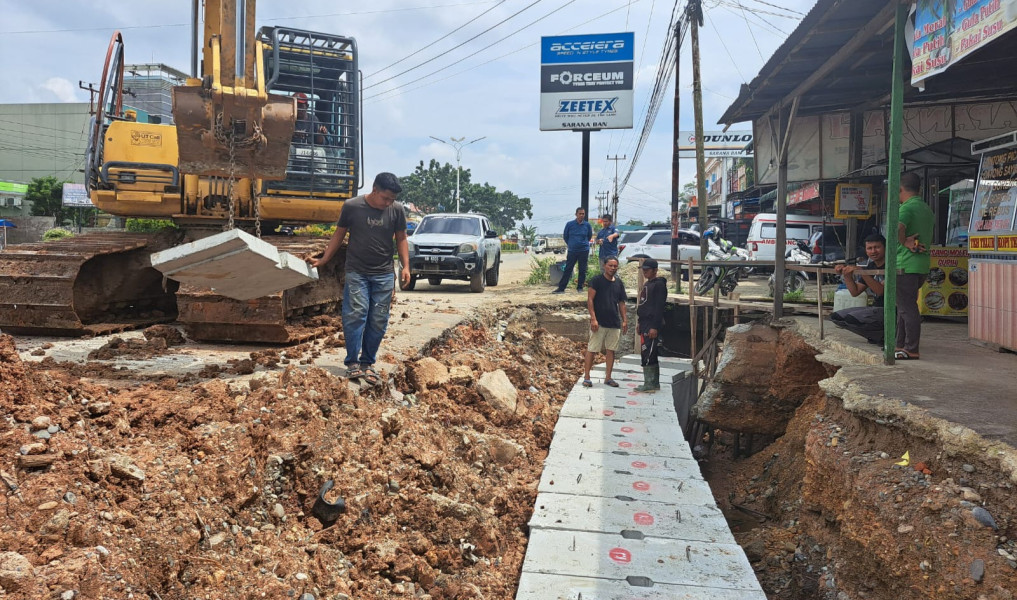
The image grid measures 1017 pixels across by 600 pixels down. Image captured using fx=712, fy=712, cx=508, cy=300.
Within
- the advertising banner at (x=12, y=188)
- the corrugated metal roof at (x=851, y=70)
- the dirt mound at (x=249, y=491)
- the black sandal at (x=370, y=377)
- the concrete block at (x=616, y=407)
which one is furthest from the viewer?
the advertising banner at (x=12, y=188)

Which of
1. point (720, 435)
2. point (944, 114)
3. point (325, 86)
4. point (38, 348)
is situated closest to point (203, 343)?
point (38, 348)

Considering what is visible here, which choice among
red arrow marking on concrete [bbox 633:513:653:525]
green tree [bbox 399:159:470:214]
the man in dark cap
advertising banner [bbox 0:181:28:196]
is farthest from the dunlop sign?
green tree [bbox 399:159:470:214]

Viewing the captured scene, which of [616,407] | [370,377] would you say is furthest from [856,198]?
[370,377]

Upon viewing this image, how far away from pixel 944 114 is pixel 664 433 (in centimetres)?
661

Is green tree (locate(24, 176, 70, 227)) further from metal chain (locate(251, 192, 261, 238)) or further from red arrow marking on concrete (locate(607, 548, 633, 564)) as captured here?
red arrow marking on concrete (locate(607, 548, 633, 564))

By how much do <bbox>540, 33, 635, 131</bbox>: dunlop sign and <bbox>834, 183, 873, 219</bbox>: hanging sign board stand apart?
840cm

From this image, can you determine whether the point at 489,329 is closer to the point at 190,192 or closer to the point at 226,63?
the point at 190,192

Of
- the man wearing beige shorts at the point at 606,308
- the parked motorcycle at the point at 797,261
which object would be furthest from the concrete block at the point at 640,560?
the parked motorcycle at the point at 797,261

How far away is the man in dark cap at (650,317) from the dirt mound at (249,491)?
373 centimetres

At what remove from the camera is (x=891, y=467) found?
4523mm

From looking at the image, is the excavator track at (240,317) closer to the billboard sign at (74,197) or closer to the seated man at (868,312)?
the seated man at (868,312)

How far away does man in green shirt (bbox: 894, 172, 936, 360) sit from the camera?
632 centimetres

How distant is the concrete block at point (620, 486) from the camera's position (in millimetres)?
6051

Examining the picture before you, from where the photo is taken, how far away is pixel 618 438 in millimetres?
7676
